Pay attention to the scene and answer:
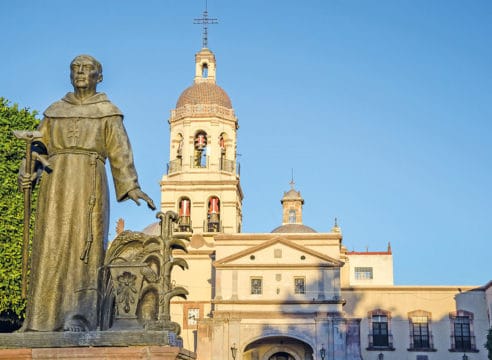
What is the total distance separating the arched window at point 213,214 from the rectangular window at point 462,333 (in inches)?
684

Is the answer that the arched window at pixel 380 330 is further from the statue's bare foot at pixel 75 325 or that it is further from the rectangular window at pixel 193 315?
the statue's bare foot at pixel 75 325

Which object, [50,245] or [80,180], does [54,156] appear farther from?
[50,245]

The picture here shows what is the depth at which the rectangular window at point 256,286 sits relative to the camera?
145 feet

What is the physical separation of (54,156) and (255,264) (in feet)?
122

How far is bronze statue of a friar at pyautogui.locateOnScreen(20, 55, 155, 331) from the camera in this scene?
7.48 metres

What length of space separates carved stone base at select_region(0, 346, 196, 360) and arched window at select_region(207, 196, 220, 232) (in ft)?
153

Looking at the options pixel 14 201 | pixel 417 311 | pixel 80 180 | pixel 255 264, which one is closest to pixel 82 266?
pixel 80 180

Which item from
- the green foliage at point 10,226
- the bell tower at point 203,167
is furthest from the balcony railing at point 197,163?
the green foliage at point 10,226

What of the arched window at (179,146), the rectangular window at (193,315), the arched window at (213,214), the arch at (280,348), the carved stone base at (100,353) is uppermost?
the arched window at (179,146)

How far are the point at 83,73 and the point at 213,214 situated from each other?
45.7 metres

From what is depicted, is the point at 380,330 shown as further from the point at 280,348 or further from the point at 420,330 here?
the point at 280,348

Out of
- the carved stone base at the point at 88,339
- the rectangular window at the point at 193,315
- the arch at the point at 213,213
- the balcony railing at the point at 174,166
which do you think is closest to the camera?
the carved stone base at the point at 88,339

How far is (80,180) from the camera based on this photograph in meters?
7.85

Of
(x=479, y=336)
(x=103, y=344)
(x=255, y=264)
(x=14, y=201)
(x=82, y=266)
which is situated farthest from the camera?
(x=479, y=336)
